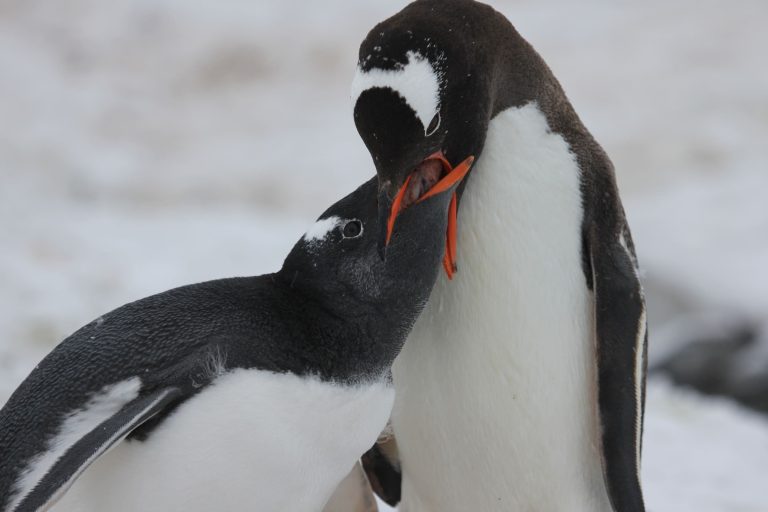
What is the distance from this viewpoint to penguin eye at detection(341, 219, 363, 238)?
1.70 m

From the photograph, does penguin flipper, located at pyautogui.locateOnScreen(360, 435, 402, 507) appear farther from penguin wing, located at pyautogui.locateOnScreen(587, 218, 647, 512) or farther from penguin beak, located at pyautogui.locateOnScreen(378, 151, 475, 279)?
penguin beak, located at pyautogui.locateOnScreen(378, 151, 475, 279)

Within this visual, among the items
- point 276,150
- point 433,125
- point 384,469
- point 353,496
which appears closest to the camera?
point 433,125

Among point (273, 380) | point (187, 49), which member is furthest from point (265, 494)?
point (187, 49)

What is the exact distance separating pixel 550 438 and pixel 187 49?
22.7 feet

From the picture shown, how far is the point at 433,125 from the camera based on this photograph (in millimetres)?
1630

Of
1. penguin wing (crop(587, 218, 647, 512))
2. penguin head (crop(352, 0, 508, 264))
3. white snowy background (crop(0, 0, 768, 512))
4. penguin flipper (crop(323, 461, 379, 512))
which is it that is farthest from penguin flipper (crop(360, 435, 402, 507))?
white snowy background (crop(0, 0, 768, 512))

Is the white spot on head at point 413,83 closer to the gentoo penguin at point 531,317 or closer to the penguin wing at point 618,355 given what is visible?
the gentoo penguin at point 531,317

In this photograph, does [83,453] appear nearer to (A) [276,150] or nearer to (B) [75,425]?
(B) [75,425]

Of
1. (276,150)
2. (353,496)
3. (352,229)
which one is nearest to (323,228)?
(352,229)

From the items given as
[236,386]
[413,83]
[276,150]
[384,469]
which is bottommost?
[384,469]

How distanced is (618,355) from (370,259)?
19.7 inches

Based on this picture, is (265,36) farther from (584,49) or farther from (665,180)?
(665,180)

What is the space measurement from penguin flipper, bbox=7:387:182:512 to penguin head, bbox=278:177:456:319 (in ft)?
1.11

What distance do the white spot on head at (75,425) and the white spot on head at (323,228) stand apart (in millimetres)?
366
